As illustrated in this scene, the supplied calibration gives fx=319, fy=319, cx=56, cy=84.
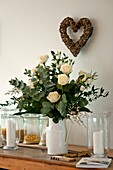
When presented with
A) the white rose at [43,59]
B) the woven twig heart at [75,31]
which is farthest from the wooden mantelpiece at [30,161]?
the woven twig heart at [75,31]

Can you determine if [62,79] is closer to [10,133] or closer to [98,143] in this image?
[98,143]

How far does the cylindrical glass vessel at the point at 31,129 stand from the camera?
2.58 meters

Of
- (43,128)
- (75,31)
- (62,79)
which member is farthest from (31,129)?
(75,31)

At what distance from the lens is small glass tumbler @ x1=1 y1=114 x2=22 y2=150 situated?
2.42 meters

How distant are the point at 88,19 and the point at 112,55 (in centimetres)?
35

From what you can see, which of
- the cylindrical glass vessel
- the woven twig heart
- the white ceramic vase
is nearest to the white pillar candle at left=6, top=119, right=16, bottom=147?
the cylindrical glass vessel

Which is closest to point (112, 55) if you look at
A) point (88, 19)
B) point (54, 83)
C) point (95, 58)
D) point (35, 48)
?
point (95, 58)

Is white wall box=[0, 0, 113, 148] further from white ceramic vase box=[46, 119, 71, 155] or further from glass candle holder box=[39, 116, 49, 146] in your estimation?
white ceramic vase box=[46, 119, 71, 155]

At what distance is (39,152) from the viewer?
7.41 feet

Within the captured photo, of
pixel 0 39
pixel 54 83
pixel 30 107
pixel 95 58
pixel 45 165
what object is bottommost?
pixel 45 165

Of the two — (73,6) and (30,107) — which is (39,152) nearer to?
(30,107)

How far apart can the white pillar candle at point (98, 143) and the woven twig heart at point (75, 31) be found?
2.39 feet

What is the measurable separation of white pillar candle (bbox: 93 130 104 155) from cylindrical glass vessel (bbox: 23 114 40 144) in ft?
2.16

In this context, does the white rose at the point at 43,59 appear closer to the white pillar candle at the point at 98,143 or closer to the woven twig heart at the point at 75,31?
the woven twig heart at the point at 75,31
